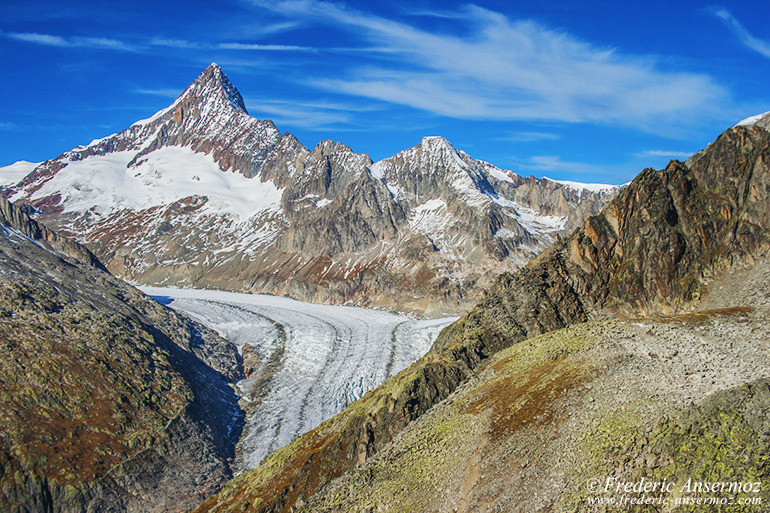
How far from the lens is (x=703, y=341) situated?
33219 millimetres

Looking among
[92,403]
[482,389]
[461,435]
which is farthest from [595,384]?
[92,403]

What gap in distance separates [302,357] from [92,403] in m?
49.6

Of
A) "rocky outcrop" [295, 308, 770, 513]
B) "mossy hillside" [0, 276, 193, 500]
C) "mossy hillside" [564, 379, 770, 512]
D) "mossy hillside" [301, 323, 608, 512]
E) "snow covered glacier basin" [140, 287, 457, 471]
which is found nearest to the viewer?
"mossy hillside" [564, 379, 770, 512]

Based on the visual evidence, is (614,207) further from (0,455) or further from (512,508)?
(0,455)

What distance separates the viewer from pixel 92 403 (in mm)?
56688

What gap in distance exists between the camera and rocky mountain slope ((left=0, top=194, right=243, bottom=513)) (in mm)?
47969

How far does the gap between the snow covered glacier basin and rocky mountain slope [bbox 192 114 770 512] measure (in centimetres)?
2440

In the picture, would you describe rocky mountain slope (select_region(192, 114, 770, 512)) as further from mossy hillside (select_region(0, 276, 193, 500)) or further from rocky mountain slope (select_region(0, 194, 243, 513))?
mossy hillside (select_region(0, 276, 193, 500))

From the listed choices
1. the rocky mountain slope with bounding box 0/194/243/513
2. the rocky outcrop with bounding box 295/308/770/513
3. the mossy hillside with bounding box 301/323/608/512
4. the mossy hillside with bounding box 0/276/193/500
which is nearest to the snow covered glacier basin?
the rocky mountain slope with bounding box 0/194/243/513

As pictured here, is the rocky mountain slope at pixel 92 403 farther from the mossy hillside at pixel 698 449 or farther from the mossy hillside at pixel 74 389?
the mossy hillside at pixel 698 449

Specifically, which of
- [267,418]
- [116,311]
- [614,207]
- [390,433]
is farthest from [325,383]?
[614,207]

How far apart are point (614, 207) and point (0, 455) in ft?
246

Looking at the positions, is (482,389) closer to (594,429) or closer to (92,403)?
(594,429)

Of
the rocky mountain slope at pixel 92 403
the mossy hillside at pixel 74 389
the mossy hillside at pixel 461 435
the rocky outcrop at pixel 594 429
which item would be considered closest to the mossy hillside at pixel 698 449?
the rocky outcrop at pixel 594 429
